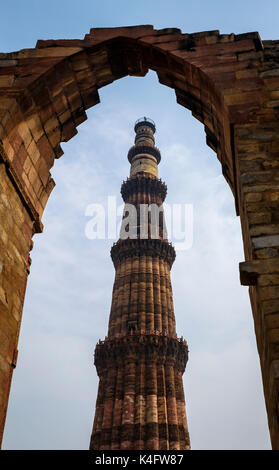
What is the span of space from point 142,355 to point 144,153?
15361 mm

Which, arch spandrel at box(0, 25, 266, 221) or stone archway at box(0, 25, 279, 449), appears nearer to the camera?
stone archway at box(0, 25, 279, 449)

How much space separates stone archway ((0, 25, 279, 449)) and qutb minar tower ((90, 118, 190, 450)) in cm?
1238

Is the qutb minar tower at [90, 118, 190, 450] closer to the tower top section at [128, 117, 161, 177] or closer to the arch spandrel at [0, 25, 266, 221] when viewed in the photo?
the tower top section at [128, 117, 161, 177]

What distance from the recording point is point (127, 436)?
1571cm

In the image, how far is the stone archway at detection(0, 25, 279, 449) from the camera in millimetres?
3672

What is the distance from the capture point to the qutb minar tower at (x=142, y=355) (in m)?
16.0

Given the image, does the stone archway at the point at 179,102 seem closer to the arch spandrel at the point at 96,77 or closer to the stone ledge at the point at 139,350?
the arch spandrel at the point at 96,77

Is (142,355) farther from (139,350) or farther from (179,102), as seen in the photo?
(179,102)

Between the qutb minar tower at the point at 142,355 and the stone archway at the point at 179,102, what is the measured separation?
12.4 m

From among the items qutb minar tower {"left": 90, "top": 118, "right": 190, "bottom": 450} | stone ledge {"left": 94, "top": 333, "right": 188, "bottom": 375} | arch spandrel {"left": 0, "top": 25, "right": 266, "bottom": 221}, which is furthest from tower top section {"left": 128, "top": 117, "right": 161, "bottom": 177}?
arch spandrel {"left": 0, "top": 25, "right": 266, "bottom": 221}

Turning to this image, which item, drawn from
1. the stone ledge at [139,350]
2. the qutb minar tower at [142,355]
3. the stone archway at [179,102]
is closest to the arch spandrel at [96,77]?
the stone archway at [179,102]

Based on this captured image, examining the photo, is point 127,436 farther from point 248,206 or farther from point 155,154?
point 155,154

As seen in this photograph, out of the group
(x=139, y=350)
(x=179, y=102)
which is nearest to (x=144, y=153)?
(x=139, y=350)
